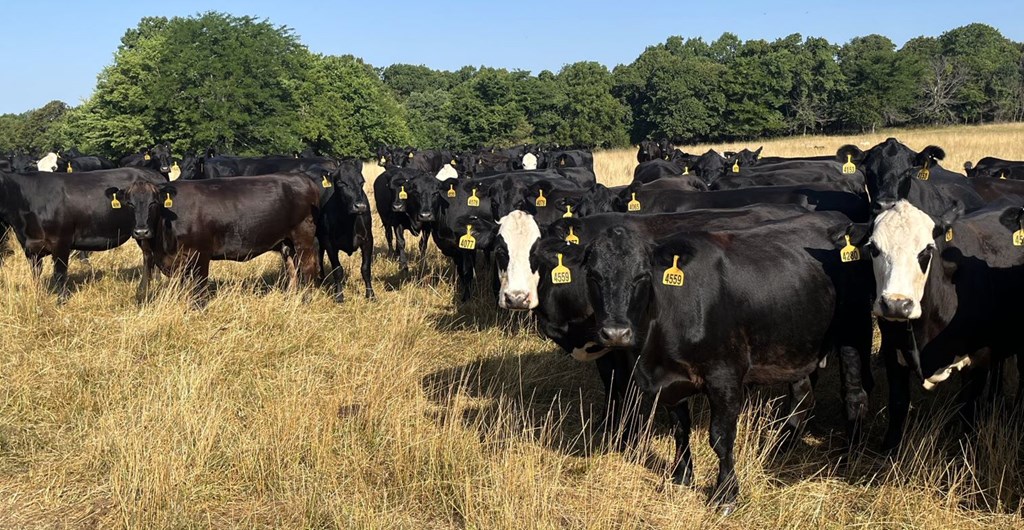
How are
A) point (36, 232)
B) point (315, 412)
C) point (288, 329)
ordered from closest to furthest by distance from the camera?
point (315, 412), point (288, 329), point (36, 232)

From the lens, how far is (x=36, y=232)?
10.5 m

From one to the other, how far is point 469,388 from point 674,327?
2592mm

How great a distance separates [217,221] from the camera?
9.89 metres

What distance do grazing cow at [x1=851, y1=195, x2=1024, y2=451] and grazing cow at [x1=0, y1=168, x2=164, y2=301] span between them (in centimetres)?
942

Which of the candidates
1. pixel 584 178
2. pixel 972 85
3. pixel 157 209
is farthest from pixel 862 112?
pixel 157 209

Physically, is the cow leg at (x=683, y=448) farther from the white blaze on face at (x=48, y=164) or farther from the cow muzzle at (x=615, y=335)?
the white blaze on face at (x=48, y=164)

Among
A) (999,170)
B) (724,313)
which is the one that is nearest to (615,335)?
(724,313)

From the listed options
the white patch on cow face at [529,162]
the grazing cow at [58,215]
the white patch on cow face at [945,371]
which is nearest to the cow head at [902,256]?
the white patch on cow face at [945,371]

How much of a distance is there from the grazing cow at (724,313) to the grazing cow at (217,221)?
6178 mm

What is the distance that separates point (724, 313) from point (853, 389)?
55.9 inches

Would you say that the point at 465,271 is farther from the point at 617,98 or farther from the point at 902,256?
the point at 617,98

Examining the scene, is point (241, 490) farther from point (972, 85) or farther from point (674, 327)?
point (972, 85)

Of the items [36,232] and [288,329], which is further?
[36,232]

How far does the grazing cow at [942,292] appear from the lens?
15.4 ft
